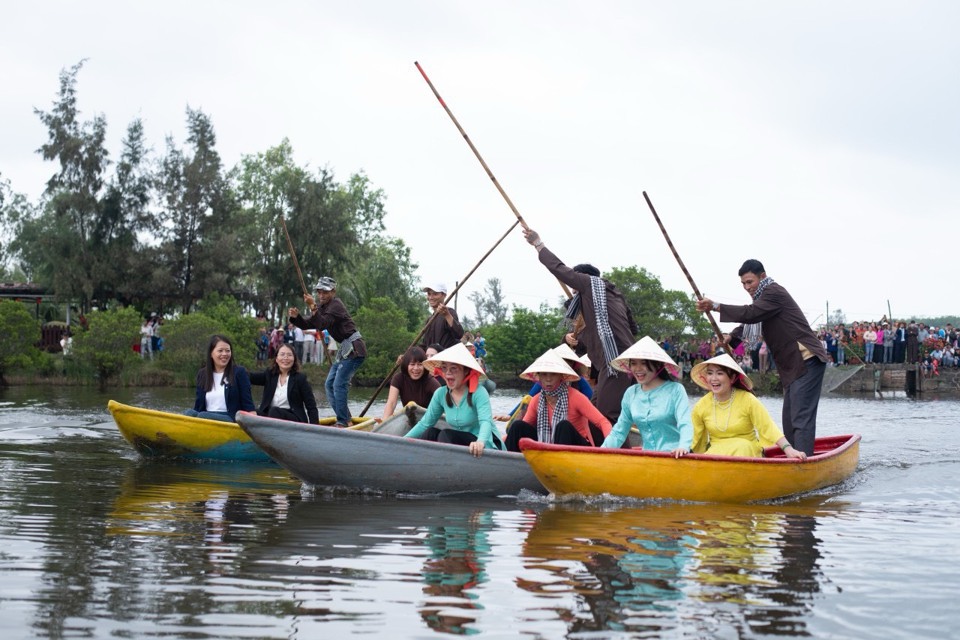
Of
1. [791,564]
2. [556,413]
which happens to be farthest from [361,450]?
[791,564]

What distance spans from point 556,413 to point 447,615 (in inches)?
155

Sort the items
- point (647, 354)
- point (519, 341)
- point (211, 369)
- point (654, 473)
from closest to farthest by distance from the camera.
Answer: point (654, 473) → point (647, 354) → point (211, 369) → point (519, 341)

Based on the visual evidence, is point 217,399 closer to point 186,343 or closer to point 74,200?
point 186,343

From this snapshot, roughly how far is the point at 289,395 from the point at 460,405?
207cm

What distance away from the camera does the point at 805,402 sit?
8.54 meters

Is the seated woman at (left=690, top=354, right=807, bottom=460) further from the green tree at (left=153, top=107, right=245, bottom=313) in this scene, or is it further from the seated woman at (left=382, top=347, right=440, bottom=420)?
the green tree at (left=153, top=107, right=245, bottom=313)

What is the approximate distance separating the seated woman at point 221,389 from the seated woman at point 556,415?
2681 mm

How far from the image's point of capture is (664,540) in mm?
5961

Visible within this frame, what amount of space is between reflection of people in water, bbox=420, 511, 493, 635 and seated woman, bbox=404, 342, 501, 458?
1.09 m

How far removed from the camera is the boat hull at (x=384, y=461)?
25.0 feet

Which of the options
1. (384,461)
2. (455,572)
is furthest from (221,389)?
(455,572)

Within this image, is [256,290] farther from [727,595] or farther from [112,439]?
[727,595]

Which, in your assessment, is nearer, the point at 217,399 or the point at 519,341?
the point at 217,399

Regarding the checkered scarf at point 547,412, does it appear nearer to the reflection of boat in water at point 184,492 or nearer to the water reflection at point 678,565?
the water reflection at point 678,565
